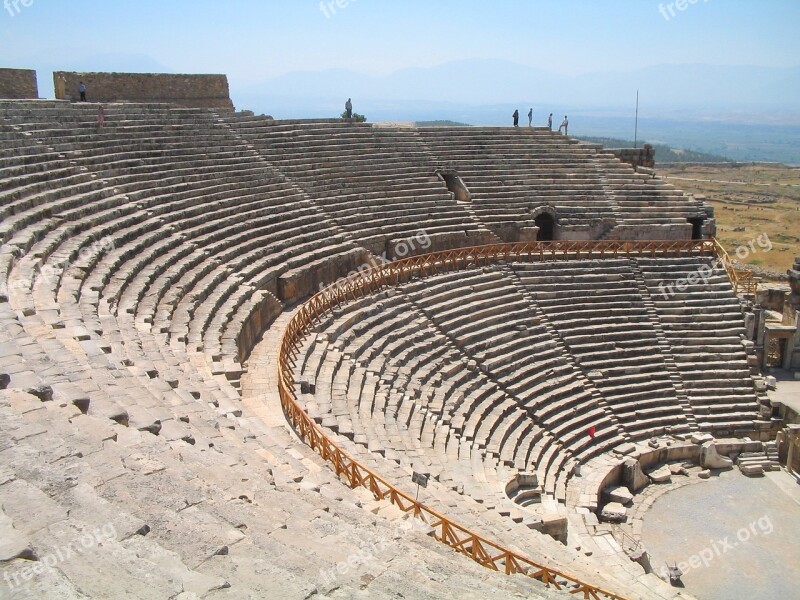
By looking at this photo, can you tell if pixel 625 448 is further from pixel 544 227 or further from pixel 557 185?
pixel 557 185

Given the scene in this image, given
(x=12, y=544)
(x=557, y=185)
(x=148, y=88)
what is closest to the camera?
(x=12, y=544)

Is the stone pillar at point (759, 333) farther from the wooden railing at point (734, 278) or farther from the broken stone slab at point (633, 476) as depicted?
the broken stone slab at point (633, 476)

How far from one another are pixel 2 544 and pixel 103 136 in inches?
630

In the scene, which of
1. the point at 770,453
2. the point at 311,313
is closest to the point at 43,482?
the point at 311,313

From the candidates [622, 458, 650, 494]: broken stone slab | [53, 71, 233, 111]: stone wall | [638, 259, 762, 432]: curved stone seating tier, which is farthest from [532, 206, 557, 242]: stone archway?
[53, 71, 233, 111]: stone wall

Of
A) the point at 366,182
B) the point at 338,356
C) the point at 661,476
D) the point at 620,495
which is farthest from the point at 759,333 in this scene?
the point at 338,356

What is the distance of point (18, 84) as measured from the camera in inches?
808

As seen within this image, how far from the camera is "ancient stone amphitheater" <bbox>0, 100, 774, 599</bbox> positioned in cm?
525

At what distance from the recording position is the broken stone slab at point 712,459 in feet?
58.9

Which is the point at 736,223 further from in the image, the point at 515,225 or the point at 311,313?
the point at 311,313

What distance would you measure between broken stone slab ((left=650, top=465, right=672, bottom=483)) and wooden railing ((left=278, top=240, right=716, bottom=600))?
749 cm

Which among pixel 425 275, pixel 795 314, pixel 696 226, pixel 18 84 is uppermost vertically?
pixel 18 84

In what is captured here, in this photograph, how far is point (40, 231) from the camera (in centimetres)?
1251

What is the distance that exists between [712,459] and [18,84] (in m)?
22.0
